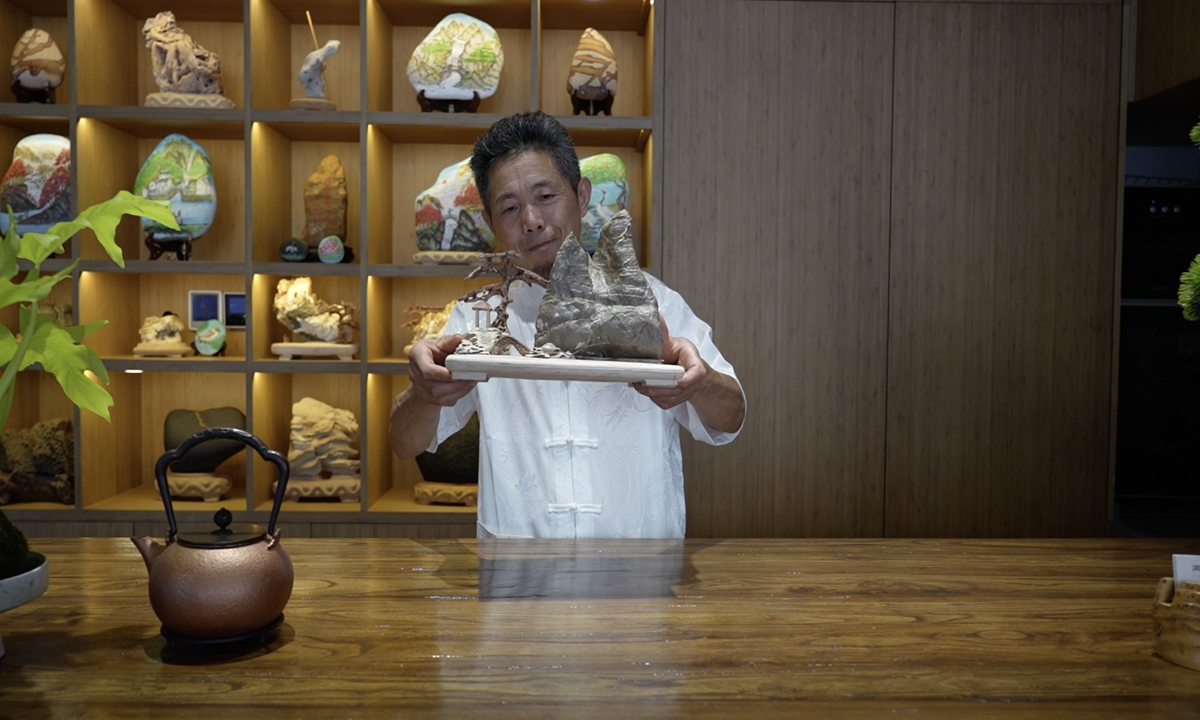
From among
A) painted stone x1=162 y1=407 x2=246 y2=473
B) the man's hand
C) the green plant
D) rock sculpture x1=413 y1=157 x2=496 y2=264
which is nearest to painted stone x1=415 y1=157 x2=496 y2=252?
rock sculpture x1=413 y1=157 x2=496 y2=264

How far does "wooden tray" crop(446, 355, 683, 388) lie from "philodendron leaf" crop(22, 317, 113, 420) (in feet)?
1.42

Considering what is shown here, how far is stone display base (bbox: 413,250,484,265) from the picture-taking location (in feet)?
8.30

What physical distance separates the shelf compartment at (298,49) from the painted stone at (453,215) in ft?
1.50

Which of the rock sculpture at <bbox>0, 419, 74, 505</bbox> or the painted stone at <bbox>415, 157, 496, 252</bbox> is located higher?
the painted stone at <bbox>415, 157, 496, 252</bbox>

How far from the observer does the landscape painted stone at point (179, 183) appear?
2.53m

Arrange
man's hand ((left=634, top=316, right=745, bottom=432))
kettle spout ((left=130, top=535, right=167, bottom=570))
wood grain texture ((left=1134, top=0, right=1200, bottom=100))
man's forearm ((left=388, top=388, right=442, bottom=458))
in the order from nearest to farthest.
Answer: kettle spout ((left=130, top=535, right=167, bottom=570)), man's hand ((left=634, top=316, right=745, bottom=432)), man's forearm ((left=388, top=388, right=442, bottom=458)), wood grain texture ((left=1134, top=0, right=1200, bottom=100))

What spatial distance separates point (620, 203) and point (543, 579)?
1.47 m

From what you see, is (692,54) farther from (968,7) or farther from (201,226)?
(201,226)

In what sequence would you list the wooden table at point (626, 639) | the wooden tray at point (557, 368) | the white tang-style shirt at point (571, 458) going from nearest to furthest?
the wooden table at point (626, 639) < the wooden tray at point (557, 368) < the white tang-style shirt at point (571, 458)

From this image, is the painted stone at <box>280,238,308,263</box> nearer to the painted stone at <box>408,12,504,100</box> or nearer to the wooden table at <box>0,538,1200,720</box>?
the painted stone at <box>408,12,504,100</box>

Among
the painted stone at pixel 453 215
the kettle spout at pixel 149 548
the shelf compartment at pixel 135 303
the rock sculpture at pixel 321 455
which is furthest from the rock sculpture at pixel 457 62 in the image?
the kettle spout at pixel 149 548

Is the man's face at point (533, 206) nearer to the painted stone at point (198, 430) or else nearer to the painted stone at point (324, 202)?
the painted stone at point (324, 202)

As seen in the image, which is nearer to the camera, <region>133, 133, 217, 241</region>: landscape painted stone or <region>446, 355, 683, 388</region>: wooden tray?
<region>446, 355, 683, 388</region>: wooden tray

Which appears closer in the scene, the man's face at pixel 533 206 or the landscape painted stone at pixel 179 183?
the man's face at pixel 533 206
